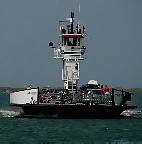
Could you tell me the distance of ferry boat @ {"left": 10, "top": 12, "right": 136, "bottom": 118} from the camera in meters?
83.3

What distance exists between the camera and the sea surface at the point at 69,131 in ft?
204

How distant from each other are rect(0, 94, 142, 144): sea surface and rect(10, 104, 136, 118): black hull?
128cm

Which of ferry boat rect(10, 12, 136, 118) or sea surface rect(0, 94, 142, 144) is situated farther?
ferry boat rect(10, 12, 136, 118)

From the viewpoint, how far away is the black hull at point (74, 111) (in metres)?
82.8

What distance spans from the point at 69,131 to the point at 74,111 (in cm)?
1306

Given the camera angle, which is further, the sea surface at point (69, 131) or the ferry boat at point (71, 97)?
the ferry boat at point (71, 97)

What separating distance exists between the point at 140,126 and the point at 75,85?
1324 centimetres

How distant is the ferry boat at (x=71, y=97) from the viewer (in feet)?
273

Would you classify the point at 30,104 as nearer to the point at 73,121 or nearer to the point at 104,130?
the point at 73,121

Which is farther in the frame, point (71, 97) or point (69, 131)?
point (71, 97)

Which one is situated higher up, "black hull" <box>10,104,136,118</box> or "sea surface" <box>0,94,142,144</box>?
"black hull" <box>10,104,136,118</box>

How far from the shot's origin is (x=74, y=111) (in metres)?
83.3

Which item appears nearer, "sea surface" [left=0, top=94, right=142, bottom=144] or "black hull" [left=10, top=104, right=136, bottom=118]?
"sea surface" [left=0, top=94, right=142, bottom=144]

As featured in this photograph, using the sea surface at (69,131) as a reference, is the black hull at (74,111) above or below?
above
